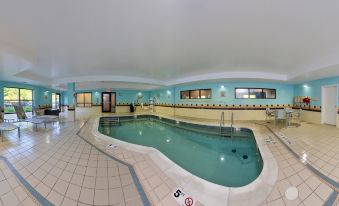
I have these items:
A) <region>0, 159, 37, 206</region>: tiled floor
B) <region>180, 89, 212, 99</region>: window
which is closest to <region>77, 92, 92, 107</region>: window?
<region>180, 89, 212, 99</region>: window

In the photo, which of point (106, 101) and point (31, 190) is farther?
point (106, 101)

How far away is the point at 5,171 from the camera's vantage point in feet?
6.95

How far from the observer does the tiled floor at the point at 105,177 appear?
1.58 meters

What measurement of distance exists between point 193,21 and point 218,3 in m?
0.47

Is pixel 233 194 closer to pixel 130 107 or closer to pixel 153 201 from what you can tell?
pixel 153 201

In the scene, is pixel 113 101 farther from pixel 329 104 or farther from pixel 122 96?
pixel 329 104

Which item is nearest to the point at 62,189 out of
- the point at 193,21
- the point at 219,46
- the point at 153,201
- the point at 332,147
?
the point at 153,201

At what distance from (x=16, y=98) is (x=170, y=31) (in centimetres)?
1037

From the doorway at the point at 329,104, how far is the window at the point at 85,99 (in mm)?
14976

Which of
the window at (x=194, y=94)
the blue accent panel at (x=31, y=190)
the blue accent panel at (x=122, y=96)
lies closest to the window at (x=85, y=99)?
the blue accent panel at (x=122, y=96)

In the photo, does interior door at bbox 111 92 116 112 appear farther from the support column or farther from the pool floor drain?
the pool floor drain

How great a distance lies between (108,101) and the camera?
A: 1243cm

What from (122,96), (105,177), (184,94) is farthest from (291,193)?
(122,96)

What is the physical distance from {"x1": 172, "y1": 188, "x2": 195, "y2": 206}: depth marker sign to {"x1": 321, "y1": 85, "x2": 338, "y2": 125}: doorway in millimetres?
7122
